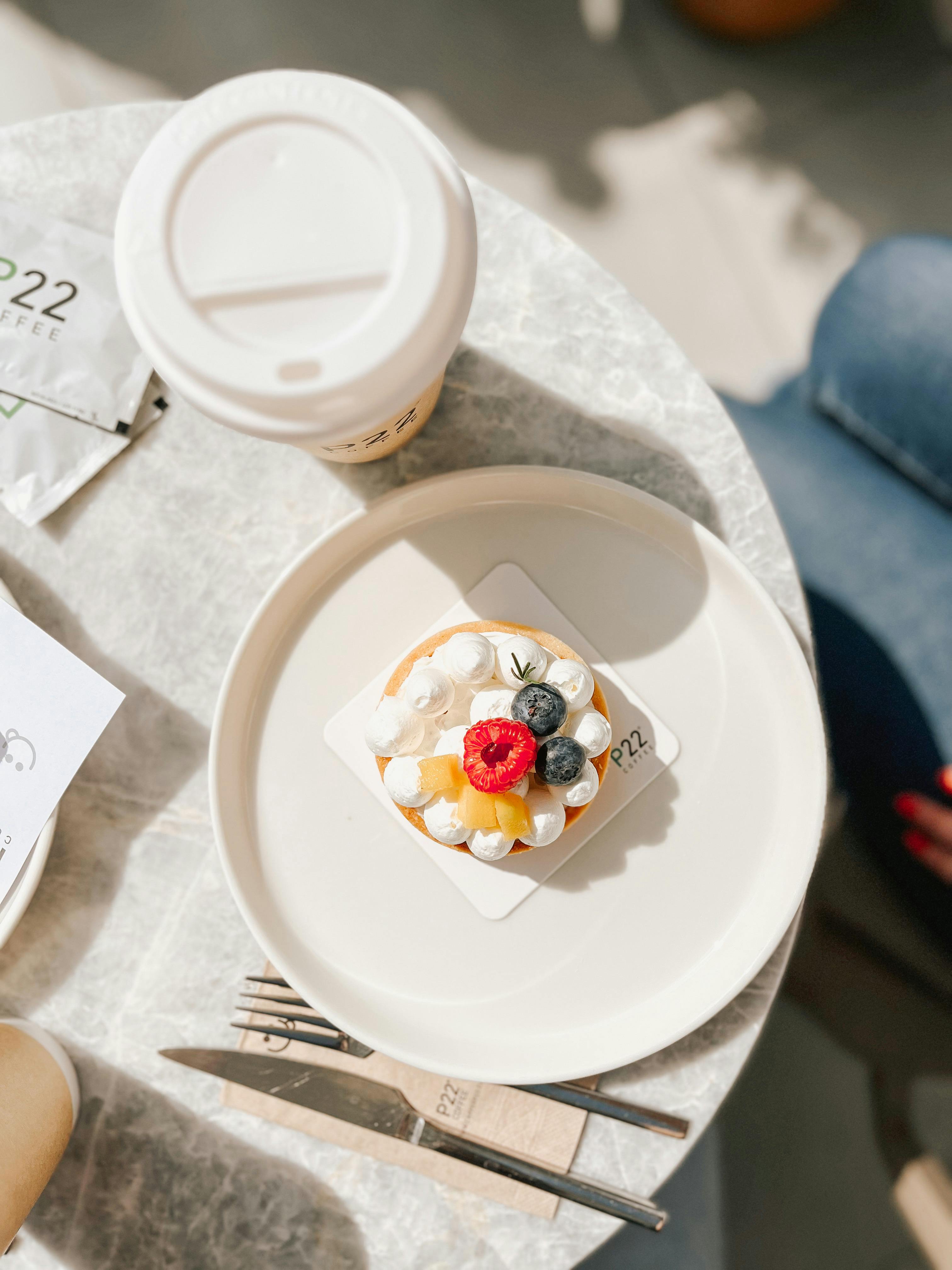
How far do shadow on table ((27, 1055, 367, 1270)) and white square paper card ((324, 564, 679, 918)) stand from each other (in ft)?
1.10

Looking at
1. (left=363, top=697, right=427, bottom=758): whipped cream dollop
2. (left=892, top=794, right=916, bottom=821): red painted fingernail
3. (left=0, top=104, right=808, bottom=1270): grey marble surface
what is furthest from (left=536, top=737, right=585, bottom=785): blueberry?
(left=892, top=794, right=916, bottom=821): red painted fingernail

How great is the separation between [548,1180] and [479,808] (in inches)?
15.6

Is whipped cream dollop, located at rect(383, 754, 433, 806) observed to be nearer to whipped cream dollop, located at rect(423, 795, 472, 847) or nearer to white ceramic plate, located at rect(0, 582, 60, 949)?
whipped cream dollop, located at rect(423, 795, 472, 847)

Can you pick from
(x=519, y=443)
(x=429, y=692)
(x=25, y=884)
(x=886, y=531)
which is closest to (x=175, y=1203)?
(x=25, y=884)

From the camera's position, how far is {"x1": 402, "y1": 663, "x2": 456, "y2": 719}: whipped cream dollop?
636mm

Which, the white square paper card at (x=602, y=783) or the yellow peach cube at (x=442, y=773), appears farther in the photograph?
the white square paper card at (x=602, y=783)

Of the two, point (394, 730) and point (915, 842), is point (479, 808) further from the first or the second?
point (915, 842)

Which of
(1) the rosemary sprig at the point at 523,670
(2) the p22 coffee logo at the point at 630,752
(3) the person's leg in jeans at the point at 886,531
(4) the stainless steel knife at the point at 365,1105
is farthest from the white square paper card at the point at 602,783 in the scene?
(3) the person's leg in jeans at the point at 886,531

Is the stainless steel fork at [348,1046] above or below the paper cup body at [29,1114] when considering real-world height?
above

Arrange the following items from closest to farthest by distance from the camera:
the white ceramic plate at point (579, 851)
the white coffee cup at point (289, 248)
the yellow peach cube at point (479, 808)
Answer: the white coffee cup at point (289, 248), the yellow peach cube at point (479, 808), the white ceramic plate at point (579, 851)

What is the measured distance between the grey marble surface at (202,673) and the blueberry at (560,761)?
283 mm

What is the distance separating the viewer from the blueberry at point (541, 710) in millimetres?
615

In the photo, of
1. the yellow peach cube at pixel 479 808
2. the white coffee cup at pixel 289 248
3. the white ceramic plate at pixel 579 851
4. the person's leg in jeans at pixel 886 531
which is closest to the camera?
the white coffee cup at pixel 289 248

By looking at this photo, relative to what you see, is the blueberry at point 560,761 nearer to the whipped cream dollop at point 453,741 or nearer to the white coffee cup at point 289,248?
the whipped cream dollop at point 453,741
